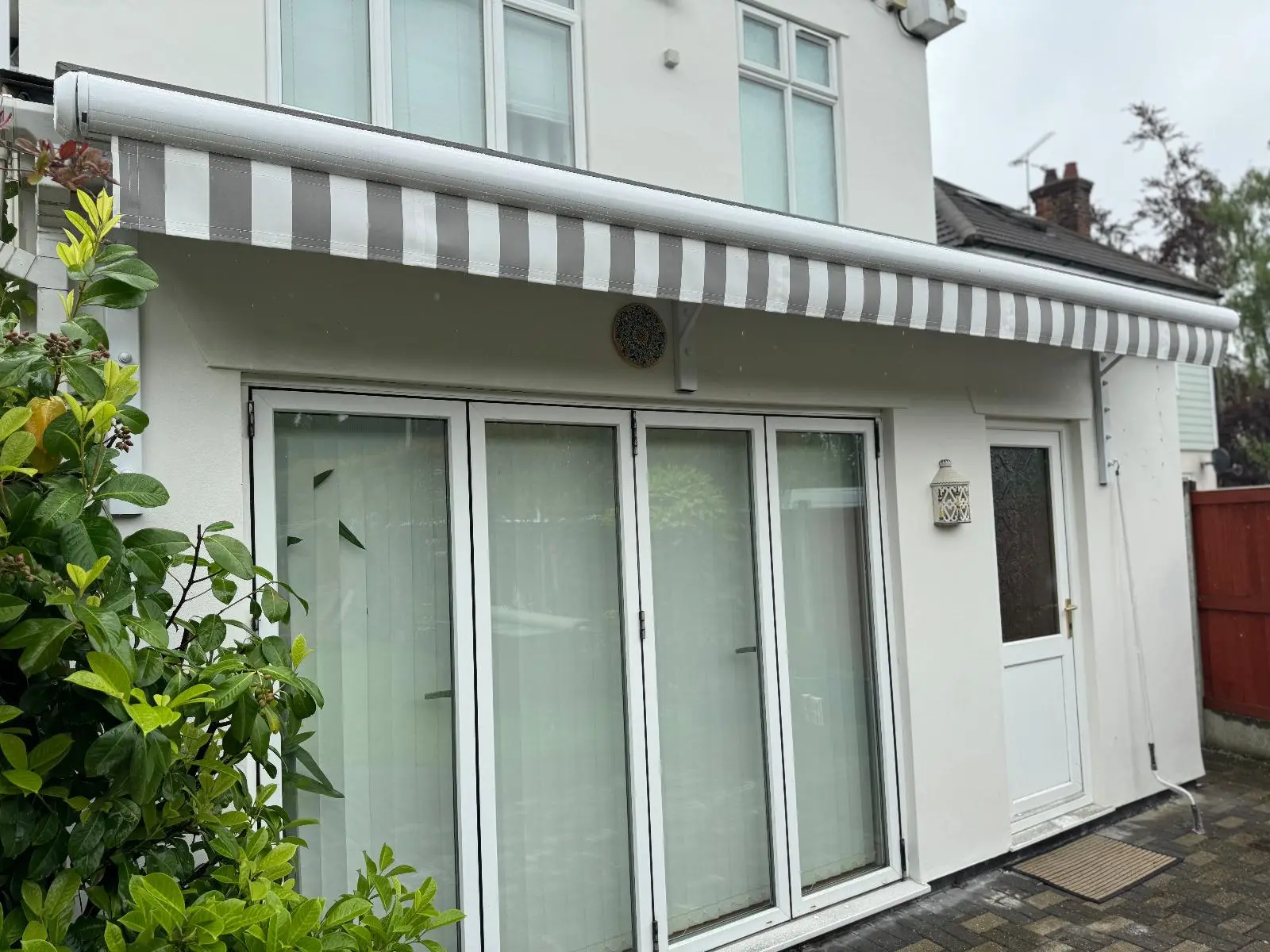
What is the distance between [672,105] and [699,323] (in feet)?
5.90

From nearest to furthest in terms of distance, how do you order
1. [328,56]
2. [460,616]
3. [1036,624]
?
[460,616] → [328,56] → [1036,624]

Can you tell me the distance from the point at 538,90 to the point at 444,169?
2402mm

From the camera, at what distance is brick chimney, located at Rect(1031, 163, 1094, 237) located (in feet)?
48.4

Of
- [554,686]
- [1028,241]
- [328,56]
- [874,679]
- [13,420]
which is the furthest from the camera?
[1028,241]

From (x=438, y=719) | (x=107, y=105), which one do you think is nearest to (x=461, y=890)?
(x=438, y=719)

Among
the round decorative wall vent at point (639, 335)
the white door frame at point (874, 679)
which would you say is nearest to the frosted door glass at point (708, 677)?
the white door frame at point (874, 679)

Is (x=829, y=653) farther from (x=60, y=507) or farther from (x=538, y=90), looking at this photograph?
(x=60, y=507)

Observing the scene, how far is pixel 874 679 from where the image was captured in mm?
6562

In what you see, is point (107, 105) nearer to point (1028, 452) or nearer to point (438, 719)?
point (438, 719)

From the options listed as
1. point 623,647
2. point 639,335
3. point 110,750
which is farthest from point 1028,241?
point 110,750

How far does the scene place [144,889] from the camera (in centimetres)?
224

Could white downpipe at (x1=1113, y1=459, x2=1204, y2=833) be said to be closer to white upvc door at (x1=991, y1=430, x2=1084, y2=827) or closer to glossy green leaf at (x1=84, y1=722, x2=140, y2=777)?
white upvc door at (x1=991, y1=430, x2=1084, y2=827)

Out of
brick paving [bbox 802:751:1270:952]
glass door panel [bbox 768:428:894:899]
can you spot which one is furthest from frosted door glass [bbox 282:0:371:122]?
brick paving [bbox 802:751:1270:952]

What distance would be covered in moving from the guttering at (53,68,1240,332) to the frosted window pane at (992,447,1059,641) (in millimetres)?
2474
